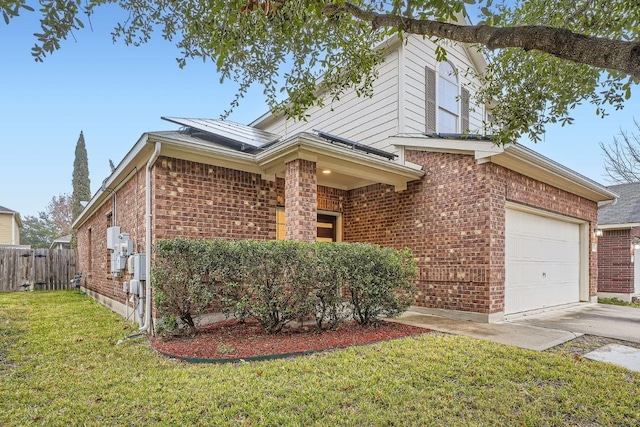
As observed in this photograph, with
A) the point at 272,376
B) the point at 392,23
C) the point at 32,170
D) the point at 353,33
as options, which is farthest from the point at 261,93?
the point at 32,170

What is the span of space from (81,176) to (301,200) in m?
27.0

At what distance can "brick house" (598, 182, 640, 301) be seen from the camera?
11.2m

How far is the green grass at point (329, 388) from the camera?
268 centimetres

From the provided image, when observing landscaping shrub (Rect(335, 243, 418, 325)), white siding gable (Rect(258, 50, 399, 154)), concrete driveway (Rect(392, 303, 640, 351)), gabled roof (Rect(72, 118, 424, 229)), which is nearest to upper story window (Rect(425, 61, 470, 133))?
white siding gable (Rect(258, 50, 399, 154))

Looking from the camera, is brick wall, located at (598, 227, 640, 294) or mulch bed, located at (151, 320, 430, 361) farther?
brick wall, located at (598, 227, 640, 294)

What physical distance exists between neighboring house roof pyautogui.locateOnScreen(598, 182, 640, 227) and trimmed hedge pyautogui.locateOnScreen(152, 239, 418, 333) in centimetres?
1036

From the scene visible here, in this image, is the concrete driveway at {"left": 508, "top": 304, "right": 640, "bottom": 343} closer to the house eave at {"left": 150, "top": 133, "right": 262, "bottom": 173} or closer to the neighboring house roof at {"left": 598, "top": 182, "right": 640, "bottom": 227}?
the neighboring house roof at {"left": 598, "top": 182, "right": 640, "bottom": 227}

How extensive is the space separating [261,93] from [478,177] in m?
4.41

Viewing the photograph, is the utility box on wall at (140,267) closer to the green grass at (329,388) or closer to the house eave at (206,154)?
the green grass at (329,388)

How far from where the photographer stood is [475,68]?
11164 millimetres

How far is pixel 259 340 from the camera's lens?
4.74m

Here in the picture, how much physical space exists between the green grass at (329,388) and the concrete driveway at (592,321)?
223 centimetres

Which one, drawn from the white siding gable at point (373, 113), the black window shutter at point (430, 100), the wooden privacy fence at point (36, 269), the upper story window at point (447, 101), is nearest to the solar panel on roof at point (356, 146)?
the white siding gable at point (373, 113)

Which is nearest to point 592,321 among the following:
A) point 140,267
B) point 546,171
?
point 546,171
